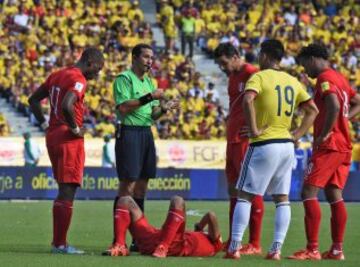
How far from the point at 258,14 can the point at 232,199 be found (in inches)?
1195

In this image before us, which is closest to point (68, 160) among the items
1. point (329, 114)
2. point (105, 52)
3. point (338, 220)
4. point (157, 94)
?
point (157, 94)

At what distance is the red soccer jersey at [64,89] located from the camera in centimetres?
1398

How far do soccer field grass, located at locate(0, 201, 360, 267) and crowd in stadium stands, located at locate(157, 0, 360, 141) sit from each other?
556 inches

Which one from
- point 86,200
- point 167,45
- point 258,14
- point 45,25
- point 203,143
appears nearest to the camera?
point 86,200

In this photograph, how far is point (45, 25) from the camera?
127ft

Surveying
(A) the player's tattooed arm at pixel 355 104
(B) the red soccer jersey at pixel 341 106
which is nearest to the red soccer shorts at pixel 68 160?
(B) the red soccer jersey at pixel 341 106

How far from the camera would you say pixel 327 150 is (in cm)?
1402

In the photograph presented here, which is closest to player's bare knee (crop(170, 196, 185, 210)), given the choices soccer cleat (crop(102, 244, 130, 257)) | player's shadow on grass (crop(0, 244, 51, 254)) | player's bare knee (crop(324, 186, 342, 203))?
soccer cleat (crop(102, 244, 130, 257))

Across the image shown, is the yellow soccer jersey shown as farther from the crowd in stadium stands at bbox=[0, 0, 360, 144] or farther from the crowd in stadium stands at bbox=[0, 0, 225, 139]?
the crowd in stadium stands at bbox=[0, 0, 225, 139]

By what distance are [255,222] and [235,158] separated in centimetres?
80

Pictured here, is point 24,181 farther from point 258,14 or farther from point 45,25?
point 258,14

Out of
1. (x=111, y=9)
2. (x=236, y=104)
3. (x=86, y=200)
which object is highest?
(x=111, y=9)

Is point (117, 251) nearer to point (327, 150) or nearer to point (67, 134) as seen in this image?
point (67, 134)

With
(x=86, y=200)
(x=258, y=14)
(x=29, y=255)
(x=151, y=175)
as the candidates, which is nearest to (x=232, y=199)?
(x=151, y=175)
